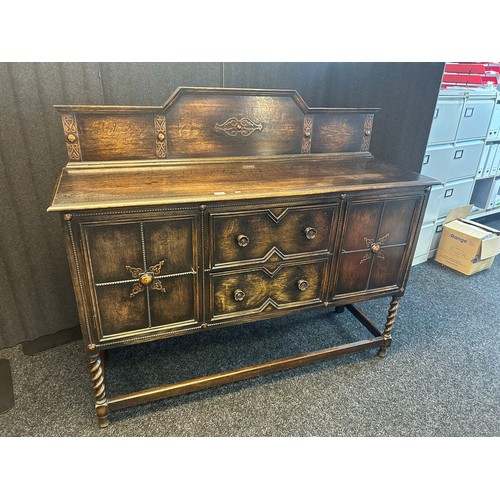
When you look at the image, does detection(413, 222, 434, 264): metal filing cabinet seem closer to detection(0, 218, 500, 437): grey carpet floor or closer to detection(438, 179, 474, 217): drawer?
detection(438, 179, 474, 217): drawer

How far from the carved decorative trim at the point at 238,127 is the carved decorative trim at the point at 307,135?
212mm

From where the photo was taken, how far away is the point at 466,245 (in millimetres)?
2834

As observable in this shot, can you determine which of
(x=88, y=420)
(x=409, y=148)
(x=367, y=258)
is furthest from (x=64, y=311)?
(x=409, y=148)

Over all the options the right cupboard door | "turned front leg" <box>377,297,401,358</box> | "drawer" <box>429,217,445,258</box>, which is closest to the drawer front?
the right cupboard door

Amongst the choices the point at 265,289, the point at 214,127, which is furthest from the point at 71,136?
the point at 265,289

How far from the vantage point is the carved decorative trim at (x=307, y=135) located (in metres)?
1.75

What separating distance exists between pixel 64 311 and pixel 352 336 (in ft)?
4.99

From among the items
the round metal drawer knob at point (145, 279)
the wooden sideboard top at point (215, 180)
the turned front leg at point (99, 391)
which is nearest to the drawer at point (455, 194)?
the wooden sideboard top at point (215, 180)

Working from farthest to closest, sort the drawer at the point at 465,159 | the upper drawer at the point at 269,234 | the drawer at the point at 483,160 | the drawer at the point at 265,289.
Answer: the drawer at the point at 483,160 → the drawer at the point at 465,159 → the drawer at the point at 265,289 → the upper drawer at the point at 269,234

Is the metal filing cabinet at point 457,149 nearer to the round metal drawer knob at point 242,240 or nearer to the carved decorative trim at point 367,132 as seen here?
the carved decorative trim at point 367,132

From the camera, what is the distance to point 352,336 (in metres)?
2.15

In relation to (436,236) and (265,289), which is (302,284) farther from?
(436,236)

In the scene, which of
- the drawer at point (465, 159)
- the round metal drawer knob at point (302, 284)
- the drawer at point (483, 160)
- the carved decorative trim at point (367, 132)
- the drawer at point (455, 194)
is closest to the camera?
the round metal drawer knob at point (302, 284)

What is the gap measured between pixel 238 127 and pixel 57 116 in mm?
771
